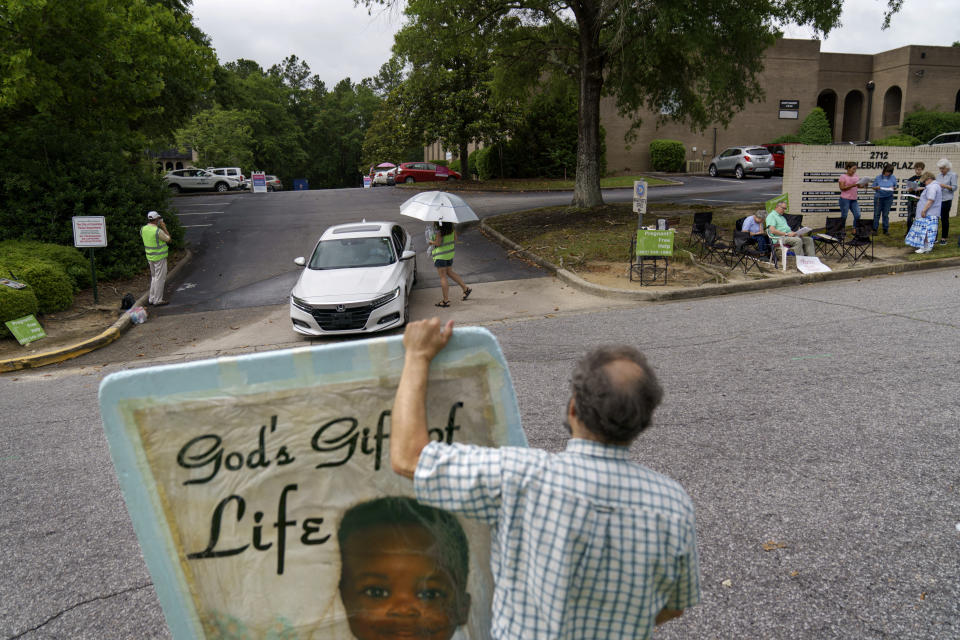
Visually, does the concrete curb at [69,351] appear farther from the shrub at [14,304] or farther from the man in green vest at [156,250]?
the shrub at [14,304]

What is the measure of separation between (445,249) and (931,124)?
3850cm

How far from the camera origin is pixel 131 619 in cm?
332

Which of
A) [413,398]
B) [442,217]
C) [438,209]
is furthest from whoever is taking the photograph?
[438,209]

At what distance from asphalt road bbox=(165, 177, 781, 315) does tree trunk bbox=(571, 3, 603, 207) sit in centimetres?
355

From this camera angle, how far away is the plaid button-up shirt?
1623mm

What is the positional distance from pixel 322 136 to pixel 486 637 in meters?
82.0

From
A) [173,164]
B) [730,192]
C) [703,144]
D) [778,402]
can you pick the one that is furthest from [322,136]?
[778,402]

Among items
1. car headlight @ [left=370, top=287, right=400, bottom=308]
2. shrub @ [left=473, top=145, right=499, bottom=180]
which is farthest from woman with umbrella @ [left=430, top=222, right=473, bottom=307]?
shrub @ [left=473, top=145, right=499, bottom=180]

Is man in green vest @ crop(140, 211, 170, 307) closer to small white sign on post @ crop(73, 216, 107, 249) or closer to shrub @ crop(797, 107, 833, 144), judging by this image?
small white sign on post @ crop(73, 216, 107, 249)

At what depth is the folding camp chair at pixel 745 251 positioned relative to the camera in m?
12.8

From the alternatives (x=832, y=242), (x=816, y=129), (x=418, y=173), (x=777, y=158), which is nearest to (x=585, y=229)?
(x=832, y=242)

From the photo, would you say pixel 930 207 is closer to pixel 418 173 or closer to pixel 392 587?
pixel 392 587

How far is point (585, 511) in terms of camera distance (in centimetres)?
161

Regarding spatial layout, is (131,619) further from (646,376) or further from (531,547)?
(646,376)
